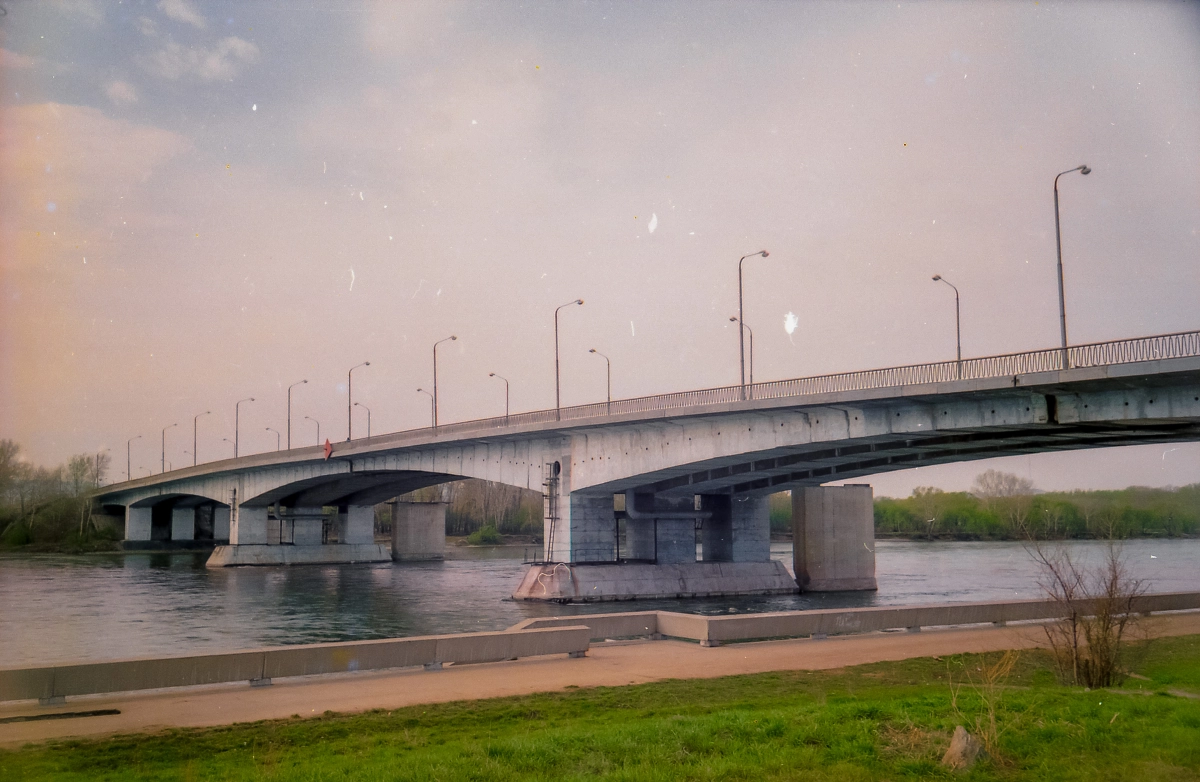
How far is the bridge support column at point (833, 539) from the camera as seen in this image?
57.8 m

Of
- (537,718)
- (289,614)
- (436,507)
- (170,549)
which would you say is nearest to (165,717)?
(537,718)

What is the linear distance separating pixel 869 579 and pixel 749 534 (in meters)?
7.41

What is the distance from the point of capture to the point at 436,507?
323 feet

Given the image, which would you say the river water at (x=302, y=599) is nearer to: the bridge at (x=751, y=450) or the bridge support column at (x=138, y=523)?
the bridge at (x=751, y=450)

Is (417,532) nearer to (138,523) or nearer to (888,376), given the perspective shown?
(138,523)

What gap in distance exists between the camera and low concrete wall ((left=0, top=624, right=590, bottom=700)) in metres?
14.5

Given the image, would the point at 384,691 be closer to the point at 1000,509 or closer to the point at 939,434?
the point at 939,434

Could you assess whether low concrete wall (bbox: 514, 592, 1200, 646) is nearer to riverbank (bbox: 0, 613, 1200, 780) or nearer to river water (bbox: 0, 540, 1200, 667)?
riverbank (bbox: 0, 613, 1200, 780)

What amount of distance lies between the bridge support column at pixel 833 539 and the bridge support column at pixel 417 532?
4598cm

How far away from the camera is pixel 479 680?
16.6 metres

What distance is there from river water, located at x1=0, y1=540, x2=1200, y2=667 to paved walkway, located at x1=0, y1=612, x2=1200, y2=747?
958cm

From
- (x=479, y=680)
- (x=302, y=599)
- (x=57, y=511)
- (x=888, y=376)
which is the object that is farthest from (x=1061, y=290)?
(x=57, y=511)

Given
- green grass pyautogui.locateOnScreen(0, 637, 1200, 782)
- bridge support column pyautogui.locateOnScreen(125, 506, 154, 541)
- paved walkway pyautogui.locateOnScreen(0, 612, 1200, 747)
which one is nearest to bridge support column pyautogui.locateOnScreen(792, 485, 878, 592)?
paved walkway pyautogui.locateOnScreen(0, 612, 1200, 747)

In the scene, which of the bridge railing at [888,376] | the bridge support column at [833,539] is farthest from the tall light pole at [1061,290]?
the bridge support column at [833,539]
